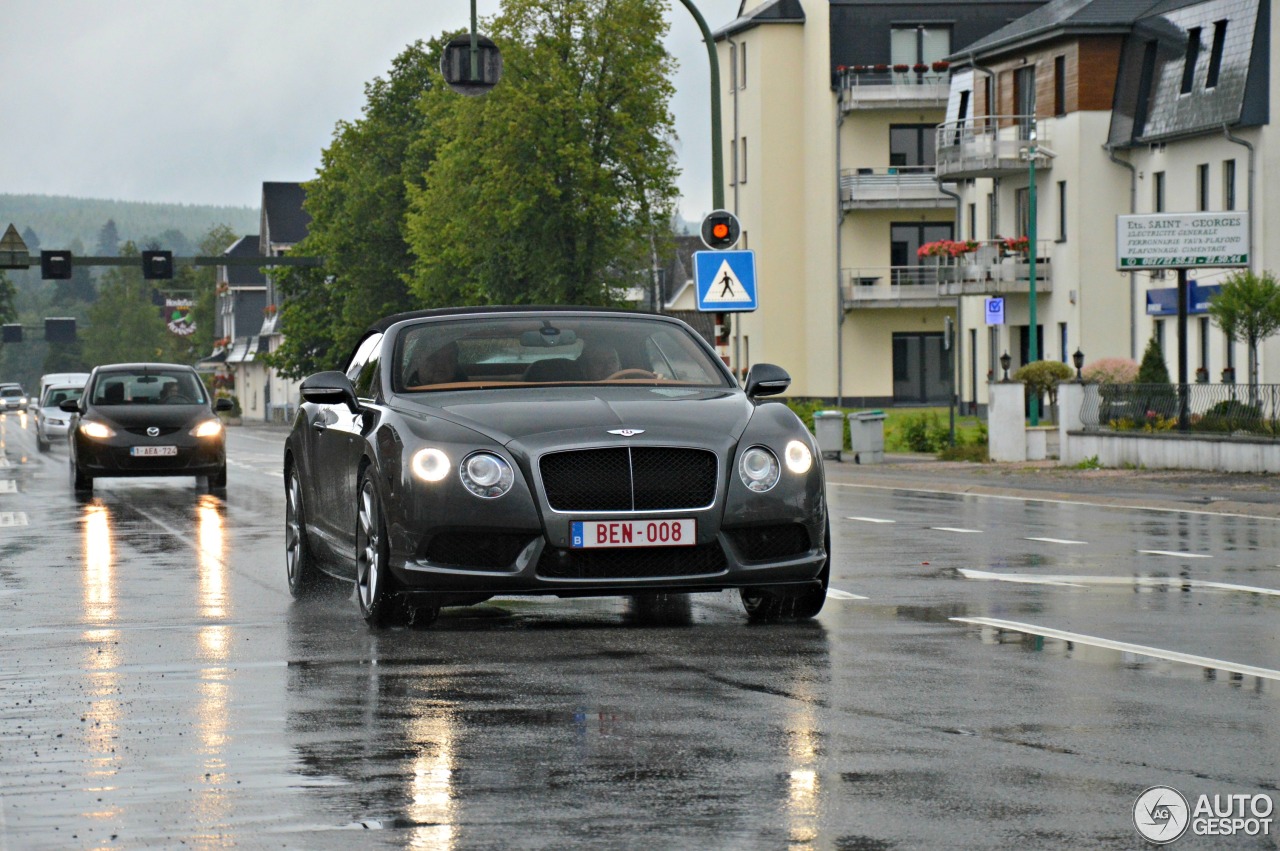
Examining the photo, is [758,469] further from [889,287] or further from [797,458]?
[889,287]

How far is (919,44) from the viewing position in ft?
242

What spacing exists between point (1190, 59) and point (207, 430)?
30289 mm

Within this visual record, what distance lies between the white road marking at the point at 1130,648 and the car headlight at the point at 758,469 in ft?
4.19

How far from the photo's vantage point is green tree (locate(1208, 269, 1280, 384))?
31.5 meters

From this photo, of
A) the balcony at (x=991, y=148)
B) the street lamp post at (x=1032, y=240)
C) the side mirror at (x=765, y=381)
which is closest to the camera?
the side mirror at (x=765, y=381)

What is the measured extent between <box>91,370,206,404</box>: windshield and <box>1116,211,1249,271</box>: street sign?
13.2 meters

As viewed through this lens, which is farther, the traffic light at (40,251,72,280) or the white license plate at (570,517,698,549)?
the traffic light at (40,251,72,280)

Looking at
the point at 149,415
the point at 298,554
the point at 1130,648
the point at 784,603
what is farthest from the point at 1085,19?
the point at 1130,648

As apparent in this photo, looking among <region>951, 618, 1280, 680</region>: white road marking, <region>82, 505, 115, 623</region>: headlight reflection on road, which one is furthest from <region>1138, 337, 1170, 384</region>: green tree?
<region>951, 618, 1280, 680</region>: white road marking

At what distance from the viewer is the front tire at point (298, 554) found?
12961 millimetres

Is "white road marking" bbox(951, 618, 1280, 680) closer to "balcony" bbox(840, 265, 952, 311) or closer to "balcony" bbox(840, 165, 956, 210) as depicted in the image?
"balcony" bbox(840, 265, 952, 311)

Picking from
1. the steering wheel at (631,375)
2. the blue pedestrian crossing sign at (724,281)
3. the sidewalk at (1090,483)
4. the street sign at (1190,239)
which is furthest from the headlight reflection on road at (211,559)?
the street sign at (1190,239)

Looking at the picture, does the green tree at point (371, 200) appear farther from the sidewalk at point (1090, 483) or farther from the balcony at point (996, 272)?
the sidewalk at point (1090, 483)

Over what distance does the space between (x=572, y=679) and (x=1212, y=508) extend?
14.5 metres
